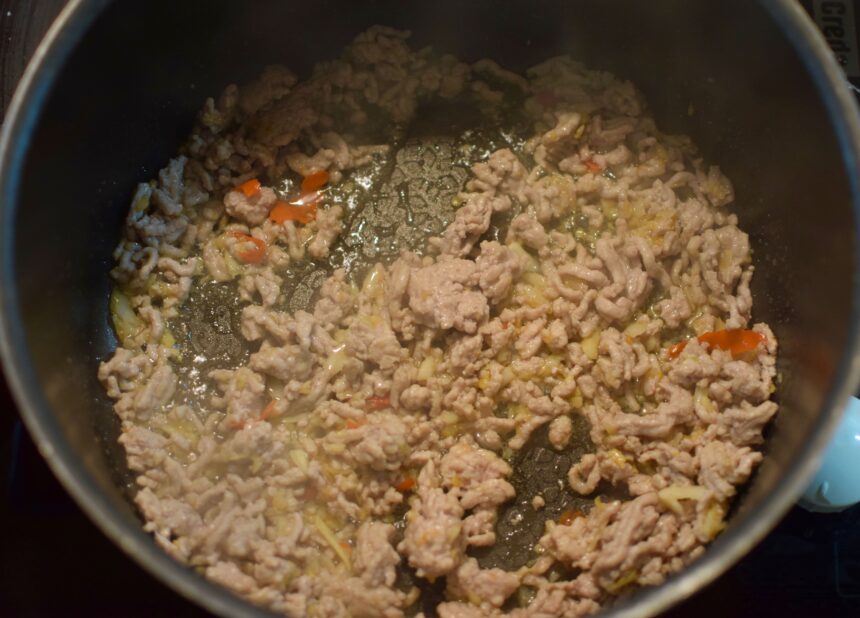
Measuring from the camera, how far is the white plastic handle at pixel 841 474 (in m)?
2.52

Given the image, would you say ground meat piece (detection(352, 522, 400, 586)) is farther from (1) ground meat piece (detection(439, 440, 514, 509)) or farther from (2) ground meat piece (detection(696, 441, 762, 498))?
(2) ground meat piece (detection(696, 441, 762, 498))

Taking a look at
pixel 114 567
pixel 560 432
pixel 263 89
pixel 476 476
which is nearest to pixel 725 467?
pixel 560 432

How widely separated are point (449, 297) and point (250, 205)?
2.85ft

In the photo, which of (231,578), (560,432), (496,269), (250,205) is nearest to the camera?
(231,578)

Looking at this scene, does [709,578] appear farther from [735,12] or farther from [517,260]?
[735,12]

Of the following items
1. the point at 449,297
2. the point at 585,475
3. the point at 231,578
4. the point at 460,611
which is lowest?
the point at 231,578

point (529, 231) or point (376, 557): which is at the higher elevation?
point (529, 231)

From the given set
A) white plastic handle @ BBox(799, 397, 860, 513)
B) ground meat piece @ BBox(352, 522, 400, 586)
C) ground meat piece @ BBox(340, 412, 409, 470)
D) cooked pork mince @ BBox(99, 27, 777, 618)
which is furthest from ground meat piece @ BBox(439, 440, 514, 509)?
white plastic handle @ BBox(799, 397, 860, 513)

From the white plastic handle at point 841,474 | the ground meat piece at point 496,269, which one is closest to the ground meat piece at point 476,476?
the ground meat piece at point 496,269

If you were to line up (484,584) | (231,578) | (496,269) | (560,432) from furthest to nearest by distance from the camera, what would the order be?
1. (496,269)
2. (560,432)
3. (484,584)
4. (231,578)

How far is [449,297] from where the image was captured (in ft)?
9.07

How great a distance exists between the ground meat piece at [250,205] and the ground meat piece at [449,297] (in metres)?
0.65

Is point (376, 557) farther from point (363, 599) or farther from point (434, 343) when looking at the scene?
point (434, 343)

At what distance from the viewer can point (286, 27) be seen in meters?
3.02
